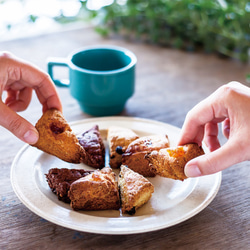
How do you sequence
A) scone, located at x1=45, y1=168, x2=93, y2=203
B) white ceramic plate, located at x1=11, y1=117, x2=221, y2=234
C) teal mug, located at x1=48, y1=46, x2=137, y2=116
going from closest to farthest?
white ceramic plate, located at x1=11, y1=117, x2=221, y2=234 → scone, located at x1=45, y1=168, x2=93, y2=203 → teal mug, located at x1=48, y1=46, x2=137, y2=116

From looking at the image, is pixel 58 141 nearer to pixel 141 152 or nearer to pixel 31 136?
pixel 31 136

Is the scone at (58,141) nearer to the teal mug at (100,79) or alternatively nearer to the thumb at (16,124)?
the thumb at (16,124)

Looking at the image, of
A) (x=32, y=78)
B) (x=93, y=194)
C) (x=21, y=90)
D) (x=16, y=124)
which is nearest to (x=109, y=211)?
(x=93, y=194)

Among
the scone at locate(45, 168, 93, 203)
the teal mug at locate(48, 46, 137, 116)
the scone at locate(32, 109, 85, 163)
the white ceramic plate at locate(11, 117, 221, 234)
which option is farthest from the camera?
the teal mug at locate(48, 46, 137, 116)

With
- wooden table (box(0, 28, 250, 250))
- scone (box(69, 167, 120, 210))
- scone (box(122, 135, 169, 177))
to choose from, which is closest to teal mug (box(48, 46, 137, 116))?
wooden table (box(0, 28, 250, 250))

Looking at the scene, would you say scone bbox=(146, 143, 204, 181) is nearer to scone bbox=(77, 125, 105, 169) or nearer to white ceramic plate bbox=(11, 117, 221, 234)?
white ceramic plate bbox=(11, 117, 221, 234)

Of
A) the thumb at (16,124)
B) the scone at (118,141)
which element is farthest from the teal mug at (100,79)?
the thumb at (16,124)

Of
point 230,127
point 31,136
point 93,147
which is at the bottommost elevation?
Answer: point 93,147
